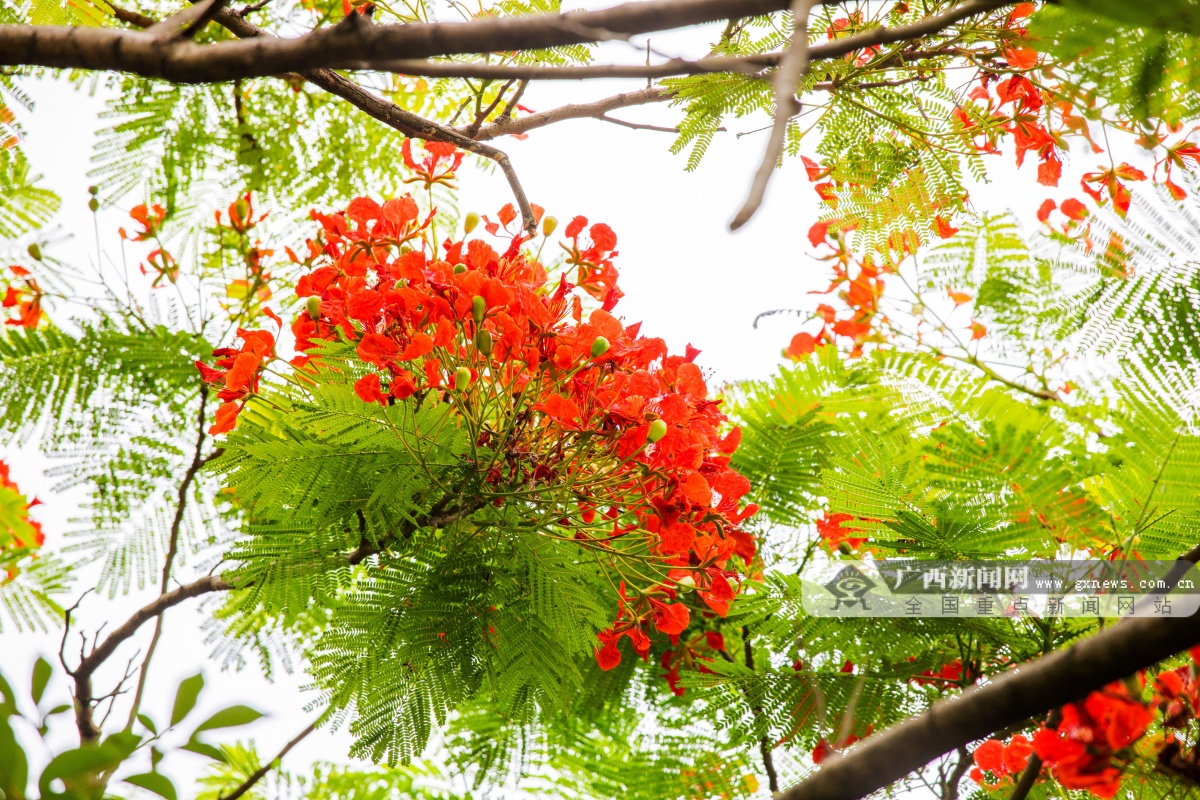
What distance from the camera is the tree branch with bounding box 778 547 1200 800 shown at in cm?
55

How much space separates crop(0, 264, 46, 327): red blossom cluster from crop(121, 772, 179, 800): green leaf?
6.89 ft

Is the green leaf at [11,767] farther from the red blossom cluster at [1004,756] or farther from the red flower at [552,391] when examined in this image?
the red blossom cluster at [1004,756]

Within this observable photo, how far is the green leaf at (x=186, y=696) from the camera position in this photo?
2.04ft

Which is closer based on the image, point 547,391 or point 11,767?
point 11,767

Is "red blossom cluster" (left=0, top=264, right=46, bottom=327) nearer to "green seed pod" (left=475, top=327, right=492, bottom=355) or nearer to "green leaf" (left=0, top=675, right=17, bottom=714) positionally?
"green seed pod" (left=475, top=327, right=492, bottom=355)

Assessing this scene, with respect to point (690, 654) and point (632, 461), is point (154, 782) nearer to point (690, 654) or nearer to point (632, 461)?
point (632, 461)

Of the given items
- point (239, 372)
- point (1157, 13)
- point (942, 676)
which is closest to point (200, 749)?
point (239, 372)

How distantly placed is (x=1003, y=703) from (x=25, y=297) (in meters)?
2.66

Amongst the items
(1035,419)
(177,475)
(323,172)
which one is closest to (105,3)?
(323,172)

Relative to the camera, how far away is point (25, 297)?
2.42 meters

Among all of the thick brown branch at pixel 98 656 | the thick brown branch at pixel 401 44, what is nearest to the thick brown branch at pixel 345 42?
the thick brown branch at pixel 401 44

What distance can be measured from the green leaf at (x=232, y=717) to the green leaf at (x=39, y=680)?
144 millimetres

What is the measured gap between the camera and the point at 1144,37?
704 millimetres

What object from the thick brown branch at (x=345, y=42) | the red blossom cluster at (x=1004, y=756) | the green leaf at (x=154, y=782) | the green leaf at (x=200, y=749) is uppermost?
the thick brown branch at (x=345, y=42)
